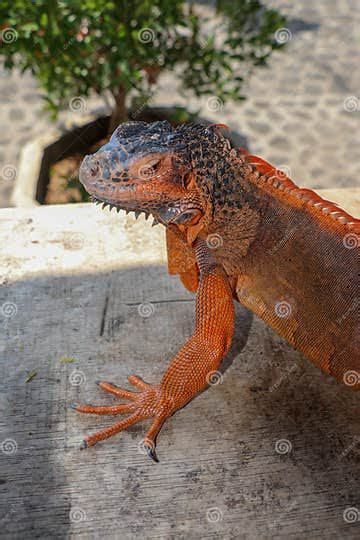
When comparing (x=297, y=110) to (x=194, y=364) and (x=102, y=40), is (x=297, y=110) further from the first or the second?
(x=194, y=364)

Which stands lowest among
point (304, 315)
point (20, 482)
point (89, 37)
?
point (20, 482)

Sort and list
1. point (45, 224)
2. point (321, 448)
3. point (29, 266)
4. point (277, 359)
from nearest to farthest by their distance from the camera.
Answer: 1. point (321, 448)
2. point (277, 359)
3. point (29, 266)
4. point (45, 224)

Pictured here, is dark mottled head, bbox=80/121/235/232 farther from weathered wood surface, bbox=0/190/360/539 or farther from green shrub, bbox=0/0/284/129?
green shrub, bbox=0/0/284/129

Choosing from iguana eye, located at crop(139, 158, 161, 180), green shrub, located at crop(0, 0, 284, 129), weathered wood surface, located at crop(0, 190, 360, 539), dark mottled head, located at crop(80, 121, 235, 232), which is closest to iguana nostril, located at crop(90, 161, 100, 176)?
dark mottled head, located at crop(80, 121, 235, 232)

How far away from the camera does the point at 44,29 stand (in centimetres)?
379

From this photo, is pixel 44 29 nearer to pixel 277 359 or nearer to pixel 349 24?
pixel 277 359

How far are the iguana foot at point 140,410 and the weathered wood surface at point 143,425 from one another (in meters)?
0.04

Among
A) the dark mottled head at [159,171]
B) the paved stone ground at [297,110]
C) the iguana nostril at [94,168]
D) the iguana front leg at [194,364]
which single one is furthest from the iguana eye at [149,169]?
the paved stone ground at [297,110]

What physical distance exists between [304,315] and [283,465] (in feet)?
2.09

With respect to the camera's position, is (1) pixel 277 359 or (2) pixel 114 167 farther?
(1) pixel 277 359

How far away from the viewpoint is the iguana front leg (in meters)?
2.38

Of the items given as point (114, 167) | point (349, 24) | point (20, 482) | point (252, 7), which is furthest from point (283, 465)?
point (349, 24)

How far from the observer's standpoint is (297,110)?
23.1 ft

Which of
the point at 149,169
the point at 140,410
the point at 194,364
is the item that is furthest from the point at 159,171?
the point at 140,410
